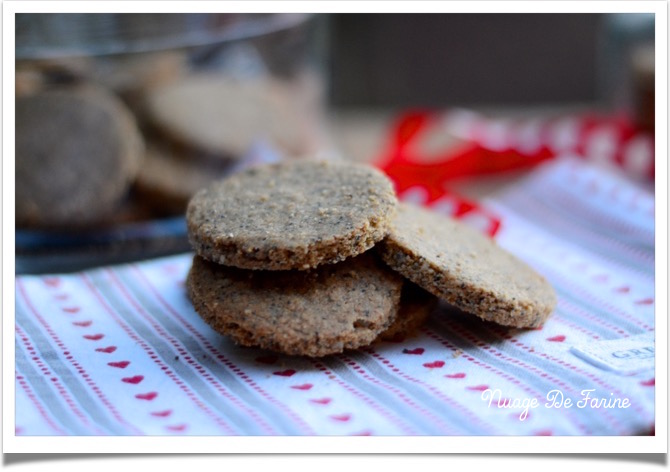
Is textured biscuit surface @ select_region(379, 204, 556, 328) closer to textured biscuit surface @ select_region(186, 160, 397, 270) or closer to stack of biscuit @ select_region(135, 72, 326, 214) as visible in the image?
textured biscuit surface @ select_region(186, 160, 397, 270)

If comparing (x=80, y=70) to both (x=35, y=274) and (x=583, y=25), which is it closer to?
(x=35, y=274)

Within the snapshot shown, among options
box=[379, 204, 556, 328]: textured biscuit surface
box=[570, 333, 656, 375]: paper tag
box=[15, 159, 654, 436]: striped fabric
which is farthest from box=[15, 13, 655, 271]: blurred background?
box=[570, 333, 656, 375]: paper tag

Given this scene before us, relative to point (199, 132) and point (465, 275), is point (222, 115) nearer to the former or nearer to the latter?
point (199, 132)

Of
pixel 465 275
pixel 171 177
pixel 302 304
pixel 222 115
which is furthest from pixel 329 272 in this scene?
pixel 222 115

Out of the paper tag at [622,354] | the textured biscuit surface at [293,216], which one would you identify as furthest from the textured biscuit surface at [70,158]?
the paper tag at [622,354]

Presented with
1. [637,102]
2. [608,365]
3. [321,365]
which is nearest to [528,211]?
[637,102]
